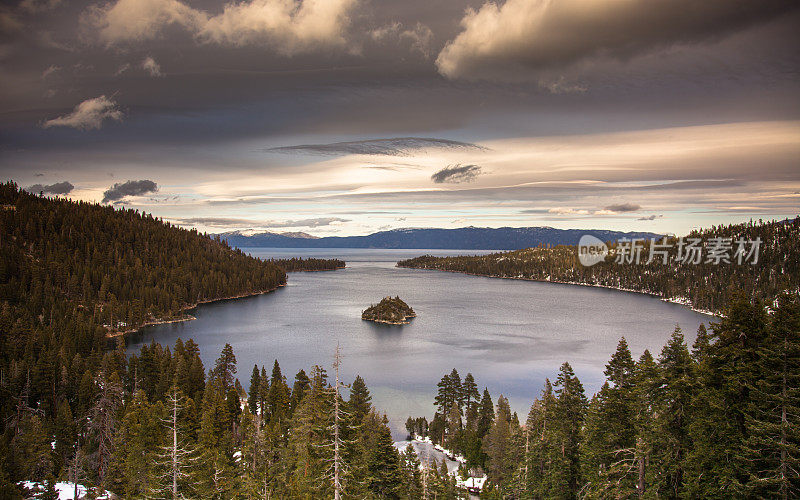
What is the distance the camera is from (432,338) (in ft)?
343

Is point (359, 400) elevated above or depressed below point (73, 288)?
below

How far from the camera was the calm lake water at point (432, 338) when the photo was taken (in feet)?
235

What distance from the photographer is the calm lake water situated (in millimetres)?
71688

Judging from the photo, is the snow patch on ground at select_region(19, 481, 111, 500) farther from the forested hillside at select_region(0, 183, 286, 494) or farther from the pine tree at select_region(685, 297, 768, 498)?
the pine tree at select_region(685, 297, 768, 498)

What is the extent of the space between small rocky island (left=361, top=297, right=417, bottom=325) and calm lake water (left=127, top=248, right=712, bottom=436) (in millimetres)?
3279

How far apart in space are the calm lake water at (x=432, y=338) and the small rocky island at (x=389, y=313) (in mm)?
3279

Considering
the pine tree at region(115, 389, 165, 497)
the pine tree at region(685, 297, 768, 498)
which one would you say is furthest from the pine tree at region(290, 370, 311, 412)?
the pine tree at region(685, 297, 768, 498)

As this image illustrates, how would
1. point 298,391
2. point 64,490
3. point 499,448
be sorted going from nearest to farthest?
point 64,490 → point 499,448 → point 298,391

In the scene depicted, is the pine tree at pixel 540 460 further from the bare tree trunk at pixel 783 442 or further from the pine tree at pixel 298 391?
the pine tree at pixel 298 391

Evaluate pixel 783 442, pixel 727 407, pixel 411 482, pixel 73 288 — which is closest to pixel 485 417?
pixel 411 482

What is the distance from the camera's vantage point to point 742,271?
554ft

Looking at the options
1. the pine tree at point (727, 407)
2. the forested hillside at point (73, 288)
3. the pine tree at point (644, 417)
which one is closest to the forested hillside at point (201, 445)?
the forested hillside at point (73, 288)

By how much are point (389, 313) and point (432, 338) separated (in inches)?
883

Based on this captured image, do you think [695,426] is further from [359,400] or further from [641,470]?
[359,400]
